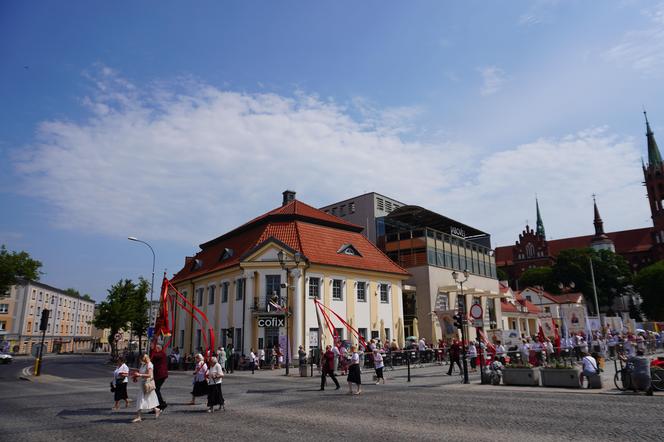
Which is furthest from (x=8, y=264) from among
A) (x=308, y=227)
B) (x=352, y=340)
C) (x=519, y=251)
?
(x=519, y=251)

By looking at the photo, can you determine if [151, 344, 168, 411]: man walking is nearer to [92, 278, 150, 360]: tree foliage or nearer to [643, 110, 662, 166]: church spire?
[92, 278, 150, 360]: tree foliage

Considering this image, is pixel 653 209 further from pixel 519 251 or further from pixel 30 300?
pixel 30 300

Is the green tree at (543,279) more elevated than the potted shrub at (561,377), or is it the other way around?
the green tree at (543,279)

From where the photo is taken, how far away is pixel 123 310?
169 feet

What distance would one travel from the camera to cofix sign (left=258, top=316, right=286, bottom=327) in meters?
29.6

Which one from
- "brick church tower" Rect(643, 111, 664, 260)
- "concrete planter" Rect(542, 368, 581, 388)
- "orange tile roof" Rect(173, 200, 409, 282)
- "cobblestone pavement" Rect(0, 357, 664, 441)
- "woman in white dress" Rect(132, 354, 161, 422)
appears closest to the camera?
"cobblestone pavement" Rect(0, 357, 664, 441)

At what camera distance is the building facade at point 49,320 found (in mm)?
74469

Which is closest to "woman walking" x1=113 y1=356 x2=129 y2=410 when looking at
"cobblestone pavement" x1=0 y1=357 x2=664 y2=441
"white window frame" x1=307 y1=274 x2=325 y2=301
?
→ "cobblestone pavement" x1=0 y1=357 x2=664 y2=441

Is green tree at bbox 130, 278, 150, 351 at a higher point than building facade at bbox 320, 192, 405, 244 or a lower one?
lower

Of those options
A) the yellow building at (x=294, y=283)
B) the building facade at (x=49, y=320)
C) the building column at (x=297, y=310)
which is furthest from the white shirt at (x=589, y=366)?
the building facade at (x=49, y=320)

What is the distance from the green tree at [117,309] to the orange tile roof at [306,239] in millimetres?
14441

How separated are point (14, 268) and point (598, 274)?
9478cm

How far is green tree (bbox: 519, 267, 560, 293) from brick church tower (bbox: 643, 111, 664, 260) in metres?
30.1

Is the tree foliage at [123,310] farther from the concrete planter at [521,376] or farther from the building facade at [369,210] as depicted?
the concrete planter at [521,376]
